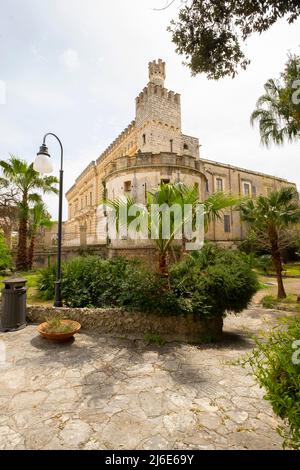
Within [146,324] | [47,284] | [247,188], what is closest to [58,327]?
[146,324]

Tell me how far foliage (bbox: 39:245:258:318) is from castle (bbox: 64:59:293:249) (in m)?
5.47

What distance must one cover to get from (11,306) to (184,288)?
14.5 ft

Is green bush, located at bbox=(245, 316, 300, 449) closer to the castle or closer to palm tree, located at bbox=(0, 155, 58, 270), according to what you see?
the castle

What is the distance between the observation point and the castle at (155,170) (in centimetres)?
1633

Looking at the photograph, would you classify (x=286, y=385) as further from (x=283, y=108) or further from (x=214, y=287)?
(x=283, y=108)

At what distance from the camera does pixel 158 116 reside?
78.2 feet

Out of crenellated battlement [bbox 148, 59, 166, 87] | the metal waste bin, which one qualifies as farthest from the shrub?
crenellated battlement [bbox 148, 59, 166, 87]

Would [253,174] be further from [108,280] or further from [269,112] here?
[108,280]

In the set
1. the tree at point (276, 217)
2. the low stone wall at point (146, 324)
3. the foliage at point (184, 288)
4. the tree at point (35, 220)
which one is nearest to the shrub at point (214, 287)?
the foliage at point (184, 288)

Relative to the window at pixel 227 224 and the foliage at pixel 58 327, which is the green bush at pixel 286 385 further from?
the window at pixel 227 224
